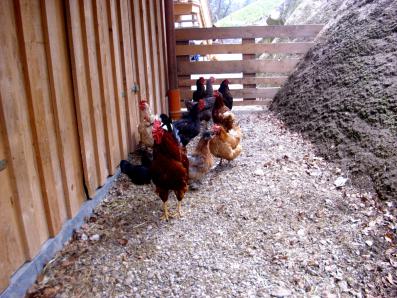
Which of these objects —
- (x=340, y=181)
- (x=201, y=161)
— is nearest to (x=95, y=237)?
(x=201, y=161)

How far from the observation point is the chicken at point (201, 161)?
4496 millimetres

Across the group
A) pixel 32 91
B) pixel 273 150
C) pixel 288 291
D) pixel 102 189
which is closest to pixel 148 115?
pixel 102 189

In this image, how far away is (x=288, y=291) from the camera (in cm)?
269

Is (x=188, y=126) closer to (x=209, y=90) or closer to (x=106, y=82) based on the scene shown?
(x=106, y=82)

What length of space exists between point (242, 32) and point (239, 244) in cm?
602

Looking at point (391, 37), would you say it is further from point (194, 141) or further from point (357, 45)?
point (194, 141)

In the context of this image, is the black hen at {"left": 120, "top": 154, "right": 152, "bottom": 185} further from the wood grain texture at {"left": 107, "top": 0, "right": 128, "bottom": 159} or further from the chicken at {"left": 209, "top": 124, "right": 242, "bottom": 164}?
the chicken at {"left": 209, "top": 124, "right": 242, "bottom": 164}

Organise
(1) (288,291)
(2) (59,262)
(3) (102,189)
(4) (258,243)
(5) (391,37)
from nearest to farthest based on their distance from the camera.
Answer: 1. (1) (288,291)
2. (2) (59,262)
3. (4) (258,243)
4. (3) (102,189)
5. (5) (391,37)

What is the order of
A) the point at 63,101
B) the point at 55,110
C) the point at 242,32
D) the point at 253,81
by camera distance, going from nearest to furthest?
the point at 55,110 < the point at 63,101 < the point at 242,32 < the point at 253,81

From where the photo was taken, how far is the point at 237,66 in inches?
328

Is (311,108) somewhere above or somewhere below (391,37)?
below

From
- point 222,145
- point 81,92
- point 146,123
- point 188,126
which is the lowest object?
point 222,145

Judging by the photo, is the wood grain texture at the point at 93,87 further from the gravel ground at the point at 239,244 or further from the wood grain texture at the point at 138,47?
the wood grain texture at the point at 138,47

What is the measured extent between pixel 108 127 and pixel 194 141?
8.34ft
